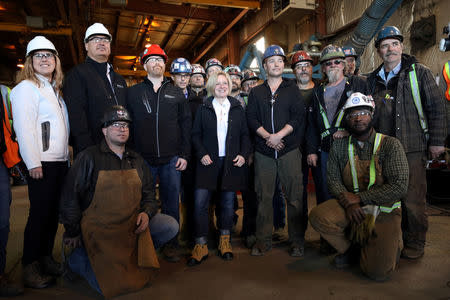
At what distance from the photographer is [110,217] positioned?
2473 mm

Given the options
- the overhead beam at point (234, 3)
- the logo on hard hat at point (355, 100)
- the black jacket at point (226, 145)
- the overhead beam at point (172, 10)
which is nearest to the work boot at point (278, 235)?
the black jacket at point (226, 145)

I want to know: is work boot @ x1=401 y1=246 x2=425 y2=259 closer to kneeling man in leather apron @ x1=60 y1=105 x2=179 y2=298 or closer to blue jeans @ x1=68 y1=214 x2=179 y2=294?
blue jeans @ x1=68 y1=214 x2=179 y2=294

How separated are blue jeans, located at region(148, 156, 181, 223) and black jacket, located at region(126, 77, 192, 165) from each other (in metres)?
0.08

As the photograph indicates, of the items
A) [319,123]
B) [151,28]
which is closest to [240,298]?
[319,123]

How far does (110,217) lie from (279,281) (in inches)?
58.4

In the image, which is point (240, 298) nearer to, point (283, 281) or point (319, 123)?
point (283, 281)

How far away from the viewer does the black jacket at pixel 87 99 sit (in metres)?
2.85

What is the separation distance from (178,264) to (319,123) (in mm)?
2086

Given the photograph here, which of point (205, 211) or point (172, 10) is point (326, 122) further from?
point (172, 10)

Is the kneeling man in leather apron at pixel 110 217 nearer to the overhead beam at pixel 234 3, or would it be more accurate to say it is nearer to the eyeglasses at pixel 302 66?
the eyeglasses at pixel 302 66

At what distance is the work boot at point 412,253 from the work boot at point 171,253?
7.34ft

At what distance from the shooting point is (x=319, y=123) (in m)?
3.47

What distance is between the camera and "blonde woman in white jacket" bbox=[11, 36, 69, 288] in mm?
2585

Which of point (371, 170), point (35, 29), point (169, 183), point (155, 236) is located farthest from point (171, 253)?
point (35, 29)
